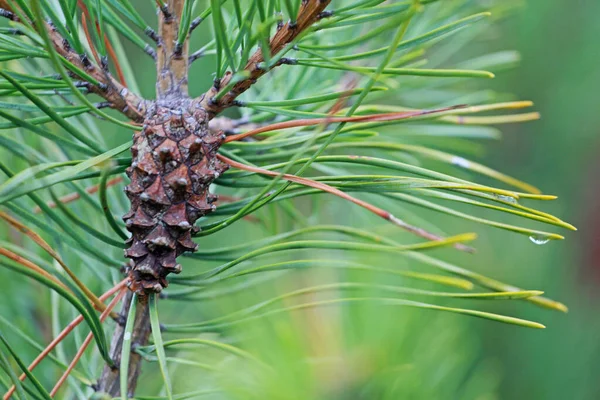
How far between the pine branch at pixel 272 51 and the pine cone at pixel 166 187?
0.05ft

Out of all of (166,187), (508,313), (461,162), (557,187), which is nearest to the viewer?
(166,187)

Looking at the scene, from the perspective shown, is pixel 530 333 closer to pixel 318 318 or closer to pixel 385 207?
pixel 385 207

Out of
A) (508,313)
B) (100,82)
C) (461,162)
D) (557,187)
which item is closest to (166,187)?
(100,82)

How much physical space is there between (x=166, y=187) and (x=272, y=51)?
0.43 ft

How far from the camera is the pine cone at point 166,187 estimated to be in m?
0.49

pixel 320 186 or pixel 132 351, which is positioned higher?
pixel 320 186

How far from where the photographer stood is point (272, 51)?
0.51m

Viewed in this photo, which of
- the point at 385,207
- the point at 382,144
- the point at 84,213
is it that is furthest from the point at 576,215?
the point at 84,213

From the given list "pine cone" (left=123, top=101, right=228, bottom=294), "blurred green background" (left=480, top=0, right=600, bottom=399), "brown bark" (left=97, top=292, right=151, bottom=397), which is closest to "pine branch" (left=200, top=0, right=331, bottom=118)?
"pine cone" (left=123, top=101, right=228, bottom=294)

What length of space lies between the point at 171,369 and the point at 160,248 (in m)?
0.30

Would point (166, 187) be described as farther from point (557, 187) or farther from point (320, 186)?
point (557, 187)

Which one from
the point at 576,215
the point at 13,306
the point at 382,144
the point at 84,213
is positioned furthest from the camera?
the point at 576,215

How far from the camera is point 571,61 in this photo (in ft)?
4.18

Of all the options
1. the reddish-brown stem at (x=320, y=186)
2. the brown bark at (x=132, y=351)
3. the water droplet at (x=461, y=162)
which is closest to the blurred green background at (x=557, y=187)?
the water droplet at (x=461, y=162)
